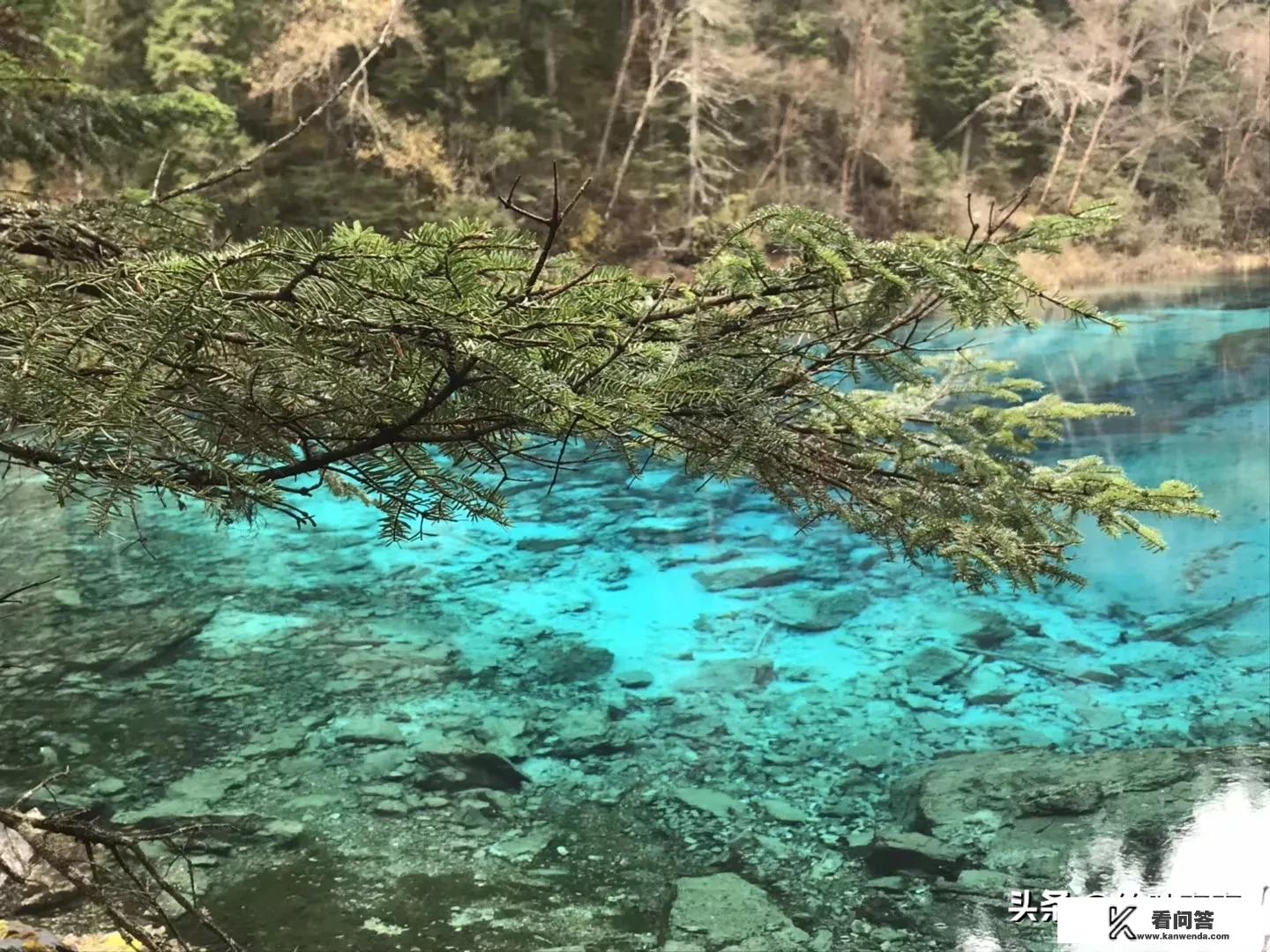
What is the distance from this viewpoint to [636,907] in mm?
2510

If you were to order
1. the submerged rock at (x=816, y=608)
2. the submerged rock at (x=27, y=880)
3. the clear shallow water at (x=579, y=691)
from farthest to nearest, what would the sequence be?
1. the submerged rock at (x=816, y=608)
2. the clear shallow water at (x=579, y=691)
3. the submerged rock at (x=27, y=880)

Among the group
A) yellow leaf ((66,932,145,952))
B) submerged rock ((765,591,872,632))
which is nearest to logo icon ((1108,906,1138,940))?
submerged rock ((765,591,872,632))

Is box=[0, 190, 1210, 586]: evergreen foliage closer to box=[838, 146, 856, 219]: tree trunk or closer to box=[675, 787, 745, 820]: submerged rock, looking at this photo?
box=[675, 787, 745, 820]: submerged rock

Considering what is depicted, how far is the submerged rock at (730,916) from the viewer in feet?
7.93

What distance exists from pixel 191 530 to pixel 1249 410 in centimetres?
655

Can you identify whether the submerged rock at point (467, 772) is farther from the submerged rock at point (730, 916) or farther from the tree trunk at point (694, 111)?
the tree trunk at point (694, 111)

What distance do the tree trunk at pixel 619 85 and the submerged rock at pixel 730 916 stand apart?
25.0 feet

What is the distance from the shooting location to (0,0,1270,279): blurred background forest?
326 inches

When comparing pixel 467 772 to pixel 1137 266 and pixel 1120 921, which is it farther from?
pixel 1137 266

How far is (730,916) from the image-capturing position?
2.49 meters

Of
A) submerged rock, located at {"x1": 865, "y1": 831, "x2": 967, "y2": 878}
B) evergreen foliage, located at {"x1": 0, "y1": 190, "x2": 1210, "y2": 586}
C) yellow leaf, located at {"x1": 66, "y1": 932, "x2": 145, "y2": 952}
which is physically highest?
evergreen foliage, located at {"x1": 0, "y1": 190, "x2": 1210, "y2": 586}

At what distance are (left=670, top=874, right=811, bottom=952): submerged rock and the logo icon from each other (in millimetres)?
711

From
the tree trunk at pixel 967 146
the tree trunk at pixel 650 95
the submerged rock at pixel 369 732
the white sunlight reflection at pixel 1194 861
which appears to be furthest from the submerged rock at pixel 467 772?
the tree trunk at pixel 967 146

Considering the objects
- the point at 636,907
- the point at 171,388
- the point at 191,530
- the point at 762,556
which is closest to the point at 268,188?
the point at 191,530
